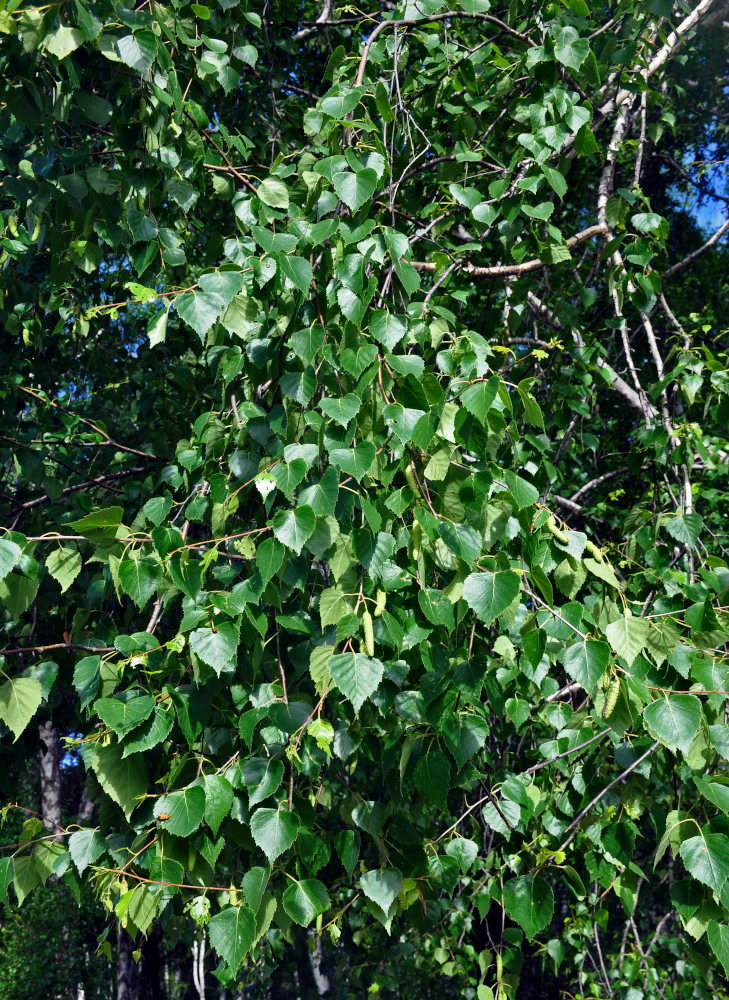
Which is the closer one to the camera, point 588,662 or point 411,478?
point 588,662

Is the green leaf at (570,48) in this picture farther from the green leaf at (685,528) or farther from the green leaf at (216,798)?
the green leaf at (216,798)

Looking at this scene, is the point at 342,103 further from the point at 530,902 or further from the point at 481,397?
the point at 530,902

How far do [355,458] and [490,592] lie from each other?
0.27 m

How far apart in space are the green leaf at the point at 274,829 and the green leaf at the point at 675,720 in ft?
1.71

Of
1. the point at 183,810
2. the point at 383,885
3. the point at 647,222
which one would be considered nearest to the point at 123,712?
the point at 183,810

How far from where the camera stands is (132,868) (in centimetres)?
136

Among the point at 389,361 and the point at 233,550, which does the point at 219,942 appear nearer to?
the point at 233,550

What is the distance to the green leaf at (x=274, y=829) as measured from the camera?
1179mm

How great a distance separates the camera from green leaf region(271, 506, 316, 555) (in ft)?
3.98

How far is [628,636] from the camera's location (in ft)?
4.28

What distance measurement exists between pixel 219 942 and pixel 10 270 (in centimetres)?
198

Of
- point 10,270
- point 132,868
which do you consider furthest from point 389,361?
point 10,270

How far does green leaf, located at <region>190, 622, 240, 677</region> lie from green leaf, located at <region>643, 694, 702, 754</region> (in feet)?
1.95

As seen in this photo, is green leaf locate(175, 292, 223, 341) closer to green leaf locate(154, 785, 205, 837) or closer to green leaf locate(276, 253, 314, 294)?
green leaf locate(276, 253, 314, 294)
